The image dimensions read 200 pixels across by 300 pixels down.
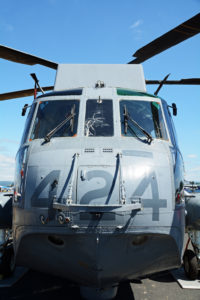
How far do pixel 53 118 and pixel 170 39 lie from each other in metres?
2.88

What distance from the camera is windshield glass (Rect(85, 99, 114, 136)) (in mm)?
3984

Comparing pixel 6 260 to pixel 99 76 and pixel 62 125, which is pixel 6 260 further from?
pixel 99 76

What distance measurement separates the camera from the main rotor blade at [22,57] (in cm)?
576

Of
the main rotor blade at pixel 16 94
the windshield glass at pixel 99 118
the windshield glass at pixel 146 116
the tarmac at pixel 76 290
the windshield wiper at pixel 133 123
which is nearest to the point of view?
the windshield wiper at pixel 133 123

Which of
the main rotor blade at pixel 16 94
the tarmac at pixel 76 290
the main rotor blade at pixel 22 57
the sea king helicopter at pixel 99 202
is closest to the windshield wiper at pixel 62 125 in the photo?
the sea king helicopter at pixel 99 202

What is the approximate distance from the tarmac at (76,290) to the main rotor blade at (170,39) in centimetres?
419

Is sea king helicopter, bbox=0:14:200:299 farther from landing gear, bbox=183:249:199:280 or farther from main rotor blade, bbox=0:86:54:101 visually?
main rotor blade, bbox=0:86:54:101

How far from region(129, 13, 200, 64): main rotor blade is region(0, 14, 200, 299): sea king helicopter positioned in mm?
183

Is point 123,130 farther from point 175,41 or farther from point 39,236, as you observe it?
point 175,41

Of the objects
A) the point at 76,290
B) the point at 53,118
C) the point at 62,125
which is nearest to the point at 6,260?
the point at 76,290

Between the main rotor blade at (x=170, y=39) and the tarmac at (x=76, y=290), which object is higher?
the main rotor blade at (x=170, y=39)

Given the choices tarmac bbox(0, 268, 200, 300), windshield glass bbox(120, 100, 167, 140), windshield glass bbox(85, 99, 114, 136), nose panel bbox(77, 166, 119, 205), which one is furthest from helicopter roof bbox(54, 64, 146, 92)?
tarmac bbox(0, 268, 200, 300)

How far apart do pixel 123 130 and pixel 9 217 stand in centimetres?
287

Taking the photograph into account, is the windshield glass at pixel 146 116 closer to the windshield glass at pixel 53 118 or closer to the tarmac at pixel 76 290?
the windshield glass at pixel 53 118
